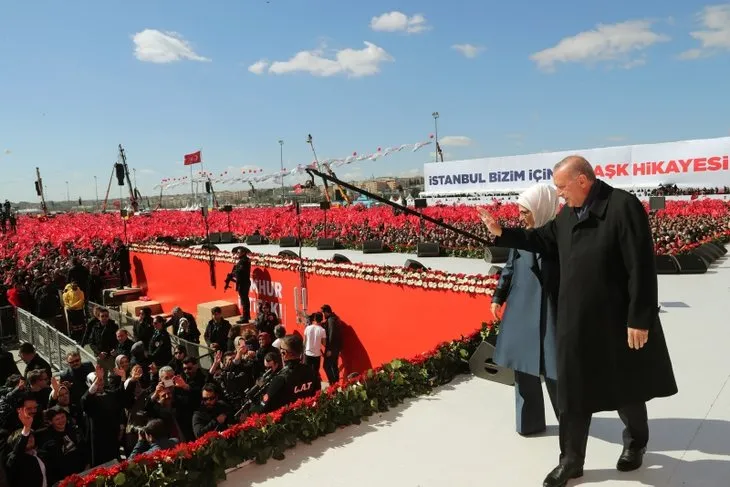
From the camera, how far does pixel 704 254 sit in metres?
12.6

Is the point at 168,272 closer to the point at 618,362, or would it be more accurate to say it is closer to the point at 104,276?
the point at 104,276

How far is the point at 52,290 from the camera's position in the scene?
13.3 m

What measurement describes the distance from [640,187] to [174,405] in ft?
104

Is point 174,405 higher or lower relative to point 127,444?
higher

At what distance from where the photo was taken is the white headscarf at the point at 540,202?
12.0 ft

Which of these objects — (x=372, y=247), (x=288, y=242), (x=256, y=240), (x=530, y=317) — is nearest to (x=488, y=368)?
(x=530, y=317)

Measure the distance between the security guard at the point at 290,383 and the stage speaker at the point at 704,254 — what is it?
1073cm

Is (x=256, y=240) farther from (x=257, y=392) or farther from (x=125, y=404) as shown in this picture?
(x=257, y=392)

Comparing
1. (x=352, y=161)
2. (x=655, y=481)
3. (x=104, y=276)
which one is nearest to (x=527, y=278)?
(x=655, y=481)

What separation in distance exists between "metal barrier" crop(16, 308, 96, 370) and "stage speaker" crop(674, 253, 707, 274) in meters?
12.3

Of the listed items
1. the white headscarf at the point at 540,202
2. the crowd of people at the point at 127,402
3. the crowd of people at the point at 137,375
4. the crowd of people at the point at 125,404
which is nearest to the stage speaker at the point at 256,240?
the crowd of people at the point at 137,375

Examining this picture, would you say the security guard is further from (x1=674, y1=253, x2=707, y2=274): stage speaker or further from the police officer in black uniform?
(x1=674, y1=253, x2=707, y2=274): stage speaker

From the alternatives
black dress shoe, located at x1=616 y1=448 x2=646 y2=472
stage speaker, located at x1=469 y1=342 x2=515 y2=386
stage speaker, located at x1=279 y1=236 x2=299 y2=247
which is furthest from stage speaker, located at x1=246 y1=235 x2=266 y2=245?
black dress shoe, located at x1=616 y1=448 x2=646 y2=472

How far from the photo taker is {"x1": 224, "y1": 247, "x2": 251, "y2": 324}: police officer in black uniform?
1352cm
